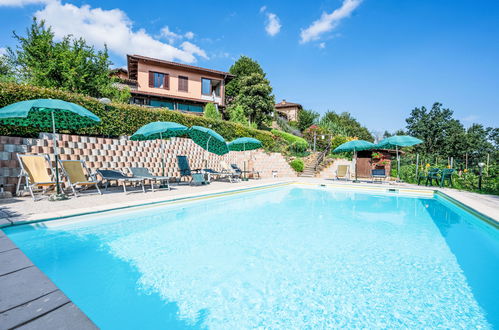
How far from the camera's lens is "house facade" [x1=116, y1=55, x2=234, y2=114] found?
21453mm

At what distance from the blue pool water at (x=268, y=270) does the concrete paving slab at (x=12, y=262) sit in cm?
59

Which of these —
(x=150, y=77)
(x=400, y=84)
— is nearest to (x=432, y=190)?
(x=400, y=84)

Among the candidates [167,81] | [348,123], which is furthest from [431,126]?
[167,81]

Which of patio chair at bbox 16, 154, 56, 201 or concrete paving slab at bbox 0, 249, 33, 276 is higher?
patio chair at bbox 16, 154, 56, 201

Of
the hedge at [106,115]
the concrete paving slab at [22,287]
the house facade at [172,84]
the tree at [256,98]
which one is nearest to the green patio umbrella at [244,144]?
the hedge at [106,115]

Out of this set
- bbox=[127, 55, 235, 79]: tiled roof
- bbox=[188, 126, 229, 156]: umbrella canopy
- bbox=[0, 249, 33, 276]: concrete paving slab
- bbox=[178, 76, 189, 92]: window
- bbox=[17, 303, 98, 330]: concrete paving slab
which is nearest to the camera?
bbox=[17, 303, 98, 330]: concrete paving slab

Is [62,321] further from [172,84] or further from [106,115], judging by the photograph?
[172,84]

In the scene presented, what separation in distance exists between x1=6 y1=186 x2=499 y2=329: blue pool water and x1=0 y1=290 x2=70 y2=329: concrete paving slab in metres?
0.73

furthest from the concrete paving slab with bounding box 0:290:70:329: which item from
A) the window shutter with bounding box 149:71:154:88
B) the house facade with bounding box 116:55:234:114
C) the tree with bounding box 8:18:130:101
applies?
the window shutter with bounding box 149:71:154:88

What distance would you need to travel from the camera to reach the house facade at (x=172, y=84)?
70.4ft

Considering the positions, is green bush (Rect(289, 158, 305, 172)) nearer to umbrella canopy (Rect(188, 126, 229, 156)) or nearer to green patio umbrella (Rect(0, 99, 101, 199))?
umbrella canopy (Rect(188, 126, 229, 156))

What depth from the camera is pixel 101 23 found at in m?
19.4

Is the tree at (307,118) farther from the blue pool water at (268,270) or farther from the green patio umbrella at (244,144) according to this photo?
the blue pool water at (268,270)

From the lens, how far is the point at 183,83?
76.4 ft
